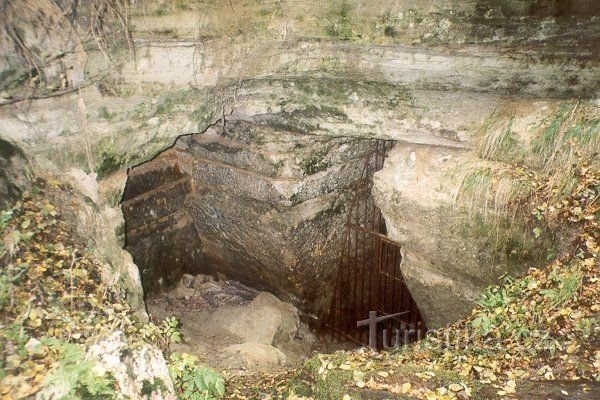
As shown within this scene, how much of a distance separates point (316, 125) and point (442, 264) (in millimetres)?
2119

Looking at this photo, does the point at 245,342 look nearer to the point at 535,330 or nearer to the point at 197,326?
the point at 197,326

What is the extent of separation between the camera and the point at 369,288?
679cm

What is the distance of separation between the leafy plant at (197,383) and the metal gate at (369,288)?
3.44 meters

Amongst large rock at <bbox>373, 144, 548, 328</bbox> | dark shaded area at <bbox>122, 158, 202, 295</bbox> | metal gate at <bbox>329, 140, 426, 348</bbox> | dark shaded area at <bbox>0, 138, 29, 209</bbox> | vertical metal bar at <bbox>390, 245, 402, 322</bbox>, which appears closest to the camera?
dark shaded area at <bbox>0, 138, 29, 209</bbox>

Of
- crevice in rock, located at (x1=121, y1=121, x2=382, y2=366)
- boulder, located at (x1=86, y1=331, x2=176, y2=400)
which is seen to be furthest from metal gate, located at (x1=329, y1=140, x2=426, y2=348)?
boulder, located at (x1=86, y1=331, x2=176, y2=400)

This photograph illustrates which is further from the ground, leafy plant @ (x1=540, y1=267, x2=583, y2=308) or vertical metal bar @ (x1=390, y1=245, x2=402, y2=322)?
leafy plant @ (x1=540, y1=267, x2=583, y2=308)

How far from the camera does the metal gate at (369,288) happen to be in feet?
21.4

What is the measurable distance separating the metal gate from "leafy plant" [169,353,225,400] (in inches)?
135

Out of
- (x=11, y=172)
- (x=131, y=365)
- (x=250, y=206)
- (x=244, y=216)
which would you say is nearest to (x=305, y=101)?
(x=250, y=206)

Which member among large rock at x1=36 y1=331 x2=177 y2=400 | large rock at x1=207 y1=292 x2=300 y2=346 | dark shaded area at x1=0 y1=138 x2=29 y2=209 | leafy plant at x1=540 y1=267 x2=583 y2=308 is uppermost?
dark shaded area at x1=0 y1=138 x2=29 y2=209

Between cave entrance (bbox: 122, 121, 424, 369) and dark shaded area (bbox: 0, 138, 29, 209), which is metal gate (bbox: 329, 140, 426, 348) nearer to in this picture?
cave entrance (bbox: 122, 121, 424, 369)

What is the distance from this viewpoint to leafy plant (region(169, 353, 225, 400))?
3.25 m

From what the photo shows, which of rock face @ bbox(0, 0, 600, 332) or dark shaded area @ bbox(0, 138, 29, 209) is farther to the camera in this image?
rock face @ bbox(0, 0, 600, 332)

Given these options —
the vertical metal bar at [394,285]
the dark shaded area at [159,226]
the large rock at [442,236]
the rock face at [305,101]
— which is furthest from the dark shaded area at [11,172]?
the vertical metal bar at [394,285]
